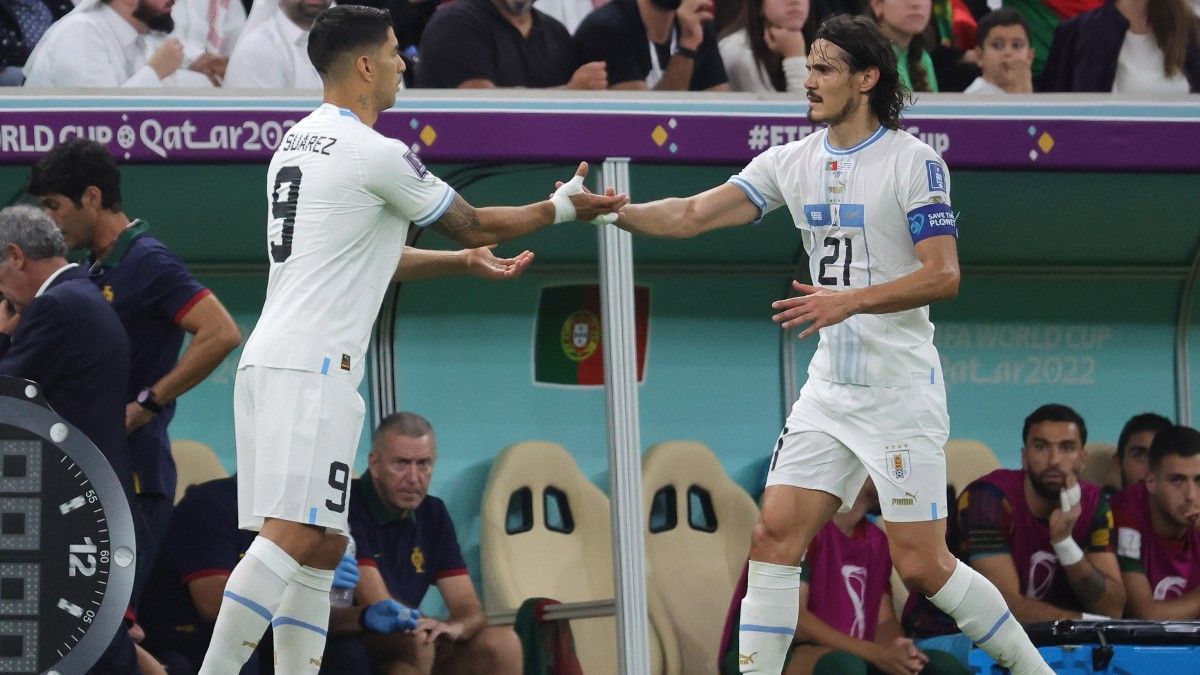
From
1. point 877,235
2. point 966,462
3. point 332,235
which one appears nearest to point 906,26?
point 966,462

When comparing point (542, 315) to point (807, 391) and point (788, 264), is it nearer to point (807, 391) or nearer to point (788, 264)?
point (788, 264)

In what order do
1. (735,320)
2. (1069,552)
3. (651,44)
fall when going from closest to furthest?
(1069,552)
(651,44)
(735,320)

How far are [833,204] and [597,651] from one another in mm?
2952

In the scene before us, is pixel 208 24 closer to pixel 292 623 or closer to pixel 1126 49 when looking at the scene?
→ pixel 292 623

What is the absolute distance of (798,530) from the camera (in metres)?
5.00

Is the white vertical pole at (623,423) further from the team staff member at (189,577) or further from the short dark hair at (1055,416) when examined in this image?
the short dark hair at (1055,416)

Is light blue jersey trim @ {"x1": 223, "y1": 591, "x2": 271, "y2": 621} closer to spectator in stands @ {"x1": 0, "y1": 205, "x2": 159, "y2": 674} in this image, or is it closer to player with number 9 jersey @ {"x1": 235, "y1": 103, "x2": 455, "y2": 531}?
player with number 9 jersey @ {"x1": 235, "y1": 103, "x2": 455, "y2": 531}

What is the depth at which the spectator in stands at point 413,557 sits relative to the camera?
6.62 m

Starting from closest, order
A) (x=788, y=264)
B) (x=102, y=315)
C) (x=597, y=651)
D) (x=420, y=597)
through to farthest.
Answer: (x=102, y=315) < (x=420, y=597) < (x=597, y=651) < (x=788, y=264)

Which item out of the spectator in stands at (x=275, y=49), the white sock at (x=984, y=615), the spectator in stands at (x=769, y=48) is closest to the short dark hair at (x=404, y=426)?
the spectator in stands at (x=275, y=49)

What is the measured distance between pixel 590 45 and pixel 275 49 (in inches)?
48.2

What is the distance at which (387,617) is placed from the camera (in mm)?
6324

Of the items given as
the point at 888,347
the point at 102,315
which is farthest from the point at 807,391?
the point at 102,315

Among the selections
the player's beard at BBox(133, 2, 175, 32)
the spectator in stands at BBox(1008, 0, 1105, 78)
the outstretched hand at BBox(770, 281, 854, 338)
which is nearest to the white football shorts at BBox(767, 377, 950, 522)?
the outstretched hand at BBox(770, 281, 854, 338)
